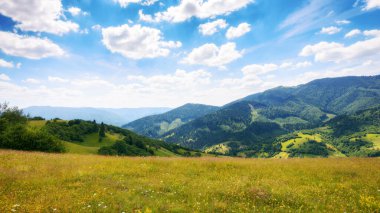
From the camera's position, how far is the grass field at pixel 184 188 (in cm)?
937

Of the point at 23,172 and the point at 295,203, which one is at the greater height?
the point at 23,172

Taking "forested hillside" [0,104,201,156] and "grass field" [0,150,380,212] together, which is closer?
"grass field" [0,150,380,212]

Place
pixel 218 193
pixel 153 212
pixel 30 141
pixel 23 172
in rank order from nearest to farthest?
pixel 153 212
pixel 218 193
pixel 23 172
pixel 30 141

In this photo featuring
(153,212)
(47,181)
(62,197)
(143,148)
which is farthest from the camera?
(143,148)

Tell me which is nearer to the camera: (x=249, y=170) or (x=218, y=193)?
(x=218, y=193)

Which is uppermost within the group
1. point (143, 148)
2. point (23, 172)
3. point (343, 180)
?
point (23, 172)

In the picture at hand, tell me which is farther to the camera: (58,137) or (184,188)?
(58,137)

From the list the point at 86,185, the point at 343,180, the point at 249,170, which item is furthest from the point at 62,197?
the point at 343,180

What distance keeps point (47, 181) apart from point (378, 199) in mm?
15515

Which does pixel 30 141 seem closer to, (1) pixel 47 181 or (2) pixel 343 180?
(1) pixel 47 181

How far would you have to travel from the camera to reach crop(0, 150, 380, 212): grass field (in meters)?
9.37

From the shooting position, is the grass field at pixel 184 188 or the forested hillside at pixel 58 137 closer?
the grass field at pixel 184 188

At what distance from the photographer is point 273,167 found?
687 inches

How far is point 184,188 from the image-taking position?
38.8 ft
